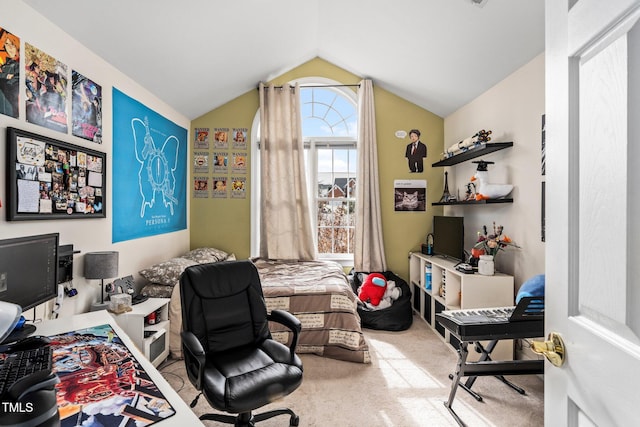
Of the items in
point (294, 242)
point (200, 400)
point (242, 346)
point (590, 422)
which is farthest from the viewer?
point (294, 242)

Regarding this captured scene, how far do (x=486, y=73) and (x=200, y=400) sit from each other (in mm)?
3540

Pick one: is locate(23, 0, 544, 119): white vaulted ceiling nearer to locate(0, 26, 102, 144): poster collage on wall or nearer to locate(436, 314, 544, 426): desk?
locate(0, 26, 102, 144): poster collage on wall

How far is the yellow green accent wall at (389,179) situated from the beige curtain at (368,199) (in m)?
0.15

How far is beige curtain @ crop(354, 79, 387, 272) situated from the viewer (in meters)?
4.34

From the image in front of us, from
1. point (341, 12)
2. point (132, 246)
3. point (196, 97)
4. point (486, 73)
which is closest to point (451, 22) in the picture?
point (486, 73)

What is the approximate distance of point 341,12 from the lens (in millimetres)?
3273

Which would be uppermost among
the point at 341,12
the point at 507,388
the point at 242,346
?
the point at 341,12

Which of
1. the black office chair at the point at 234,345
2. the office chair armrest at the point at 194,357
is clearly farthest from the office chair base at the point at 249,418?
the office chair armrest at the point at 194,357

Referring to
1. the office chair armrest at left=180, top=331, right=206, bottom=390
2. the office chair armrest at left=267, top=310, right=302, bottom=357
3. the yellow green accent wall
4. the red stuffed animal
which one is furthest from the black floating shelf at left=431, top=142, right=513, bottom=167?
the office chair armrest at left=180, top=331, right=206, bottom=390

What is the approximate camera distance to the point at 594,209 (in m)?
0.70

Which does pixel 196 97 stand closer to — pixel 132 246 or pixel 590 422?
pixel 132 246

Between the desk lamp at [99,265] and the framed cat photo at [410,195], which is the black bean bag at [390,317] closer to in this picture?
the framed cat photo at [410,195]

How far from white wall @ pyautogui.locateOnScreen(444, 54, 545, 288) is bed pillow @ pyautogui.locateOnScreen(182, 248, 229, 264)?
2.93 metres

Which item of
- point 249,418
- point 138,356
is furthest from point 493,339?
point 138,356
